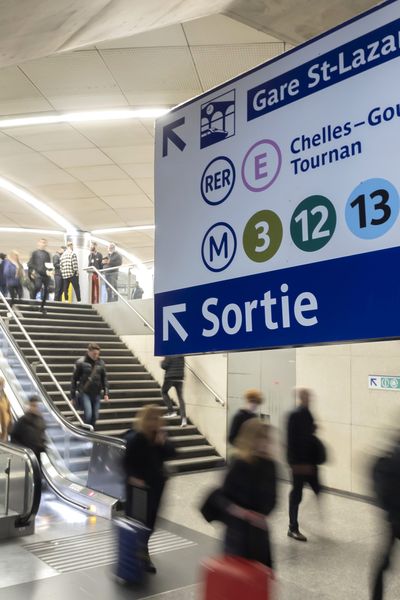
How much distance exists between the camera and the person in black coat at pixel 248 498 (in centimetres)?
371

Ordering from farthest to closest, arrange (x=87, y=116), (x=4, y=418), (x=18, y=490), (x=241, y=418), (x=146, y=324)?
(x=146, y=324), (x=87, y=116), (x=4, y=418), (x=18, y=490), (x=241, y=418)

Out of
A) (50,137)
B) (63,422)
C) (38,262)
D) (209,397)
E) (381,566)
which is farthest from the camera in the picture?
(38,262)

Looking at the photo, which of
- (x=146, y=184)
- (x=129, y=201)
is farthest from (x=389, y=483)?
(x=129, y=201)

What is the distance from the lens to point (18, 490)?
23.6 feet

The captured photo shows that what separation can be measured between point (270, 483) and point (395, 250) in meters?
2.72

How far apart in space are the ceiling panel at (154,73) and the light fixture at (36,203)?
671 cm

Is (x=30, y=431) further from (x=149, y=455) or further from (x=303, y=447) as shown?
(x=303, y=447)

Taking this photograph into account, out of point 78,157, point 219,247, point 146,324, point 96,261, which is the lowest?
point 219,247

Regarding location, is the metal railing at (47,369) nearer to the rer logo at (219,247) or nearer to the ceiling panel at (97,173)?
the ceiling panel at (97,173)

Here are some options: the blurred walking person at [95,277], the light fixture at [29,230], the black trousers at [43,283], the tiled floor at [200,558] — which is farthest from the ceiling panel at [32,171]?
the tiled floor at [200,558]

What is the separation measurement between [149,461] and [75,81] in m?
6.54

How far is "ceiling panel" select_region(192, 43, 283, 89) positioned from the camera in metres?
7.98

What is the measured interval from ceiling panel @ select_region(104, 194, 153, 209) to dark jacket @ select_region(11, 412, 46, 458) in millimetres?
9558

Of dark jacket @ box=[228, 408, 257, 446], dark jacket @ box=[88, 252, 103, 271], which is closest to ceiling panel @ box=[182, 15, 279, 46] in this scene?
dark jacket @ box=[228, 408, 257, 446]
